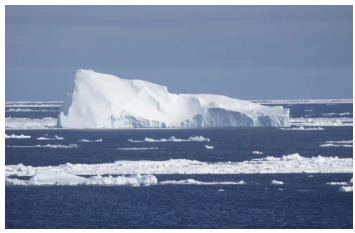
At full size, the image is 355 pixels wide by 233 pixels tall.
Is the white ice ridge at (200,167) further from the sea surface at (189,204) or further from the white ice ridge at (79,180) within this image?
the white ice ridge at (79,180)

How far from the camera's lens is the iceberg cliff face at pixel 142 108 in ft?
194

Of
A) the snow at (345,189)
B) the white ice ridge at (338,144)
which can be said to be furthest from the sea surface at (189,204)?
the white ice ridge at (338,144)

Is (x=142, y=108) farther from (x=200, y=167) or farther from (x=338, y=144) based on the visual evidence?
(x=200, y=167)

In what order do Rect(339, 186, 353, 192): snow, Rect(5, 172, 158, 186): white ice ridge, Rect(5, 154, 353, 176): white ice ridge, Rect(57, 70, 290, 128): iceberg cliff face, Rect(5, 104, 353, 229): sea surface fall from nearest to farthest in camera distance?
Rect(5, 104, 353, 229): sea surface, Rect(339, 186, 353, 192): snow, Rect(5, 172, 158, 186): white ice ridge, Rect(5, 154, 353, 176): white ice ridge, Rect(57, 70, 290, 128): iceberg cliff face

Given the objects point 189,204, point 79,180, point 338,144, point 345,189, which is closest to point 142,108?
point 338,144

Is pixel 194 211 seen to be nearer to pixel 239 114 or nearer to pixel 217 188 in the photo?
pixel 217 188

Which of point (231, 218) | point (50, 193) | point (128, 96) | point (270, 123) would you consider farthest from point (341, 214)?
point (270, 123)

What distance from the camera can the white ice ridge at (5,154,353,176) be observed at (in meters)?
34.8

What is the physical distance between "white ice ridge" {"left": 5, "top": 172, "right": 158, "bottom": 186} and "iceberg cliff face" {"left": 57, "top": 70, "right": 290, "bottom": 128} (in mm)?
27424

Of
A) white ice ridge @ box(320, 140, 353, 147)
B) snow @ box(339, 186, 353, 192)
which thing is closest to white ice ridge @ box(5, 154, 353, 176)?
snow @ box(339, 186, 353, 192)

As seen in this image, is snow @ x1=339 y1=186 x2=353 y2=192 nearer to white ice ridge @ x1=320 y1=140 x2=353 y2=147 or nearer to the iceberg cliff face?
white ice ridge @ x1=320 y1=140 x2=353 y2=147

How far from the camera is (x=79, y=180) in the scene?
102ft

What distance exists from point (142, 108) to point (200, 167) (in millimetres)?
24870

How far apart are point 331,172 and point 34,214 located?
47.5ft
